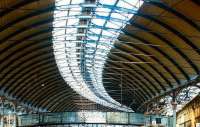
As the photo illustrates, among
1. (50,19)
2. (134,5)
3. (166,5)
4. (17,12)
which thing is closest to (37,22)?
(50,19)

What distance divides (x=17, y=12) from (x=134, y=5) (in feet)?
30.6

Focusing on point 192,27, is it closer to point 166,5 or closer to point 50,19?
point 166,5

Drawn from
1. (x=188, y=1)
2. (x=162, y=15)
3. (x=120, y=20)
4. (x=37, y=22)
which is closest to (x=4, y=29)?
(x=37, y=22)

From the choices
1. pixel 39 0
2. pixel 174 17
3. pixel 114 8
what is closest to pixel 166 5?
pixel 174 17

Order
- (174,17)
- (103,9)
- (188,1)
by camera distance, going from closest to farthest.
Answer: (188,1) < (174,17) < (103,9)

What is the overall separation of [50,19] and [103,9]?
510 cm

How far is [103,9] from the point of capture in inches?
1799

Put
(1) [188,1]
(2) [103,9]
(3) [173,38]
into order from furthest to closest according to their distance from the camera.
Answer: (3) [173,38]
(2) [103,9]
(1) [188,1]

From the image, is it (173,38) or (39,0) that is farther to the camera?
(173,38)

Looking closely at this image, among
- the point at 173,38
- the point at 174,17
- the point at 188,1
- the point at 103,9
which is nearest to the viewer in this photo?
the point at 188,1

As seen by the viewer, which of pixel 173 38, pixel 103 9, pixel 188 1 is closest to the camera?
pixel 188 1

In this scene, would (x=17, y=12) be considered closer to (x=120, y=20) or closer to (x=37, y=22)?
(x=37, y=22)

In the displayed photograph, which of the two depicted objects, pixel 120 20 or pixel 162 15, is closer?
pixel 162 15

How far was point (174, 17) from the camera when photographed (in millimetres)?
42906
